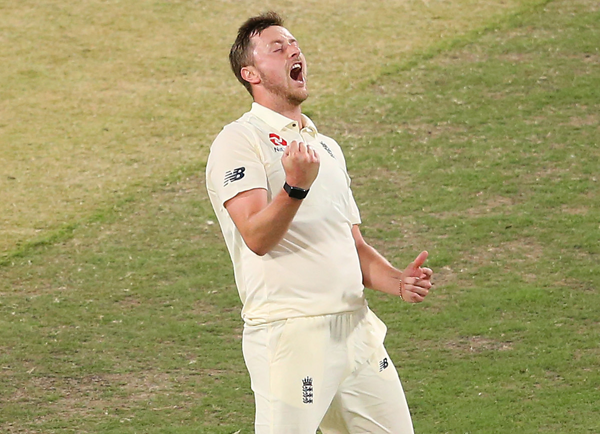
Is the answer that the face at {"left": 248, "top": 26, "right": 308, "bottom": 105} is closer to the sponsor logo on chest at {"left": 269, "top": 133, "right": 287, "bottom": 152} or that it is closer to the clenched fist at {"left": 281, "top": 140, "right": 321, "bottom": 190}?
the sponsor logo on chest at {"left": 269, "top": 133, "right": 287, "bottom": 152}

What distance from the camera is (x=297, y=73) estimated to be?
3.25 meters

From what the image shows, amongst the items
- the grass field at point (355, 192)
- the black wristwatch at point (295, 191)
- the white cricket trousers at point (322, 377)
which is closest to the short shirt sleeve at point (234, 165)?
the black wristwatch at point (295, 191)

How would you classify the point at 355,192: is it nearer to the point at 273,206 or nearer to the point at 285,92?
the point at 285,92

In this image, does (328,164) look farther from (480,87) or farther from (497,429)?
(480,87)

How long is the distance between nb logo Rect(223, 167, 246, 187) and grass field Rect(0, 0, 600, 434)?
7.18 ft

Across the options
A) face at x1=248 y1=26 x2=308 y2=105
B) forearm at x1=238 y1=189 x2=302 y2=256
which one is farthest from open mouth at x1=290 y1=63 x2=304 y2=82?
forearm at x1=238 y1=189 x2=302 y2=256

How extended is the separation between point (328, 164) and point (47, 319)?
3.59 m

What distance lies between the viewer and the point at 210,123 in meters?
8.73

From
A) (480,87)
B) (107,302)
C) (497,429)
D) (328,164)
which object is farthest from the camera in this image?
(480,87)

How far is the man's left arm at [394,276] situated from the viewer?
3.27 metres

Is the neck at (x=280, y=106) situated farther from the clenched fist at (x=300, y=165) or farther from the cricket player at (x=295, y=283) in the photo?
the clenched fist at (x=300, y=165)

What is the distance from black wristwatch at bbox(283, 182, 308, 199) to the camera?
277 centimetres

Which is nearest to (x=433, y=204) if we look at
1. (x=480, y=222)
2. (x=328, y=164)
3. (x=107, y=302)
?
(x=480, y=222)

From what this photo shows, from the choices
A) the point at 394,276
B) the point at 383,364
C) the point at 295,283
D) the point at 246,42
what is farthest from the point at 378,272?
the point at 246,42
